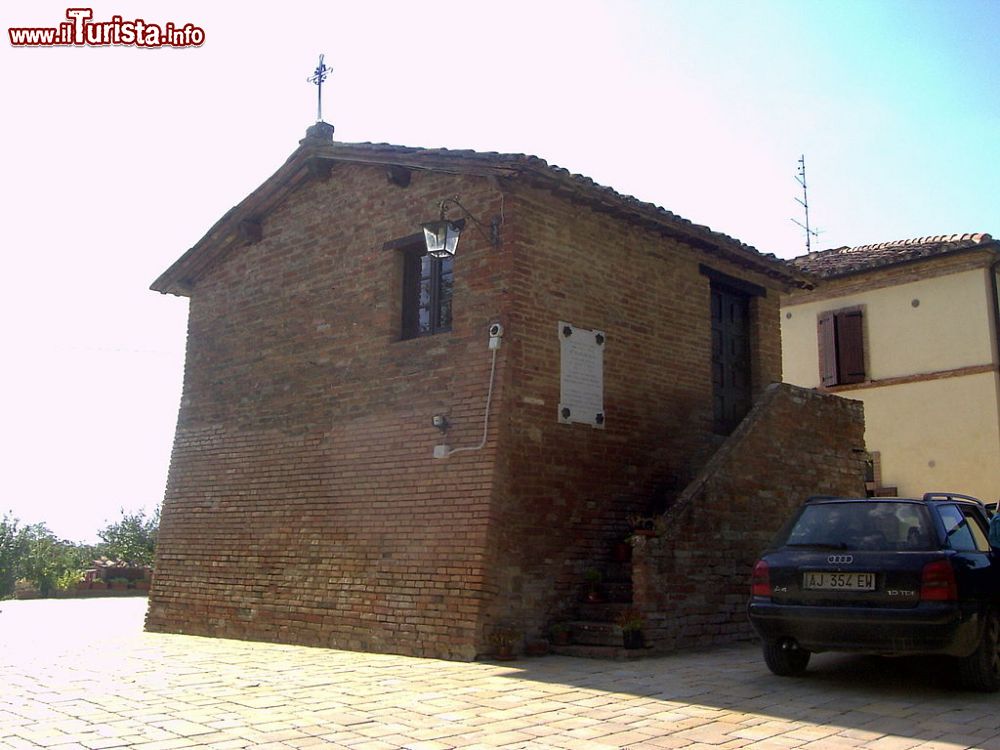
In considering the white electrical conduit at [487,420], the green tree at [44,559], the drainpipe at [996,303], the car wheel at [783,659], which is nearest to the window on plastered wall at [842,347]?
the drainpipe at [996,303]

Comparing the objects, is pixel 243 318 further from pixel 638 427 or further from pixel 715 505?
pixel 715 505

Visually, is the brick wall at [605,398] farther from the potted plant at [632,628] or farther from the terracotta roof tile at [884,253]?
the terracotta roof tile at [884,253]

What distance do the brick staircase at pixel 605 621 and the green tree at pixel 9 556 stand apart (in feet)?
61.9

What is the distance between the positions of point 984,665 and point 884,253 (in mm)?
15620

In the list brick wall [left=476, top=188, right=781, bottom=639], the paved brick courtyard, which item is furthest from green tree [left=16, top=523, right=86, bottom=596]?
brick wall [left=476, top=188, right=781, bottom=639]

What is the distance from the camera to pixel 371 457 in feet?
33.1

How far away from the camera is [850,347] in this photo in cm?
2047

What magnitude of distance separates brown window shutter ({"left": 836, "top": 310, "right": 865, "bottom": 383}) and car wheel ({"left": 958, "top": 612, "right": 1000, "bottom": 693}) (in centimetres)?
1453

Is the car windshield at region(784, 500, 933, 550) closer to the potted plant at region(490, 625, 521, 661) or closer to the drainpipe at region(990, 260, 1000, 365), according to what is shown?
the potted plant at region(490, 625, 521, 661)

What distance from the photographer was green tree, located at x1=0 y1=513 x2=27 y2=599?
75.6ft

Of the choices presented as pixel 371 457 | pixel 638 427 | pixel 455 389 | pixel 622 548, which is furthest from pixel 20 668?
pixel 638 427

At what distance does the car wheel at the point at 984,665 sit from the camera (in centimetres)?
631

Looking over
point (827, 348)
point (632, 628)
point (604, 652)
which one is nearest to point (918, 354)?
point (827, 348)

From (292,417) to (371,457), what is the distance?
65.6 inches
